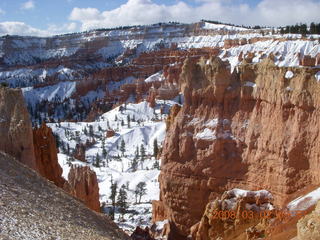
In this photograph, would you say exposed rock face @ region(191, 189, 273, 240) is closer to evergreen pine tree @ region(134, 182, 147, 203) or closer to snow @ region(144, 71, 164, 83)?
evergreen pine tree @ region(134, 182, 147, 203)

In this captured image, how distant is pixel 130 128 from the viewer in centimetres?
7375

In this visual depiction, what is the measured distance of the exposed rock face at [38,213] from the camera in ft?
32.0

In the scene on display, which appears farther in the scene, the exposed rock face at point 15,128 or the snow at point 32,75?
the snow at point 32,75

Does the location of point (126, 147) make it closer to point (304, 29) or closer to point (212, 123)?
point (212, 123)

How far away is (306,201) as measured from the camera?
1520 centimetres

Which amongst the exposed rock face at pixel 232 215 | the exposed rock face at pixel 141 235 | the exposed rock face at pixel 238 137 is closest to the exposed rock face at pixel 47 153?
the exposed rock face at pixel 141 235

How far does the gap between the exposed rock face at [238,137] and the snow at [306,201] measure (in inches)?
89.8

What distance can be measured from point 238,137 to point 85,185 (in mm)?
11395

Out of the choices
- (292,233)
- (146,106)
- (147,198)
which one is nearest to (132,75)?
(146,106)

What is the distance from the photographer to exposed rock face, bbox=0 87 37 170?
19188 millimetres

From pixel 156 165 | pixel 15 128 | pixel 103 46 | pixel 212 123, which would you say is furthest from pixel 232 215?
pixel 103 46

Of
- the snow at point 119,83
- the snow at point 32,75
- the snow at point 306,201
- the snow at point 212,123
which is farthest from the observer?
the snow at point 32,75

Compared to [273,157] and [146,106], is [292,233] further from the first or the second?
[146,106]

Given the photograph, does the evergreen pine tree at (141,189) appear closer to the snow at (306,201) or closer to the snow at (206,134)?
the snow at (206,134)
